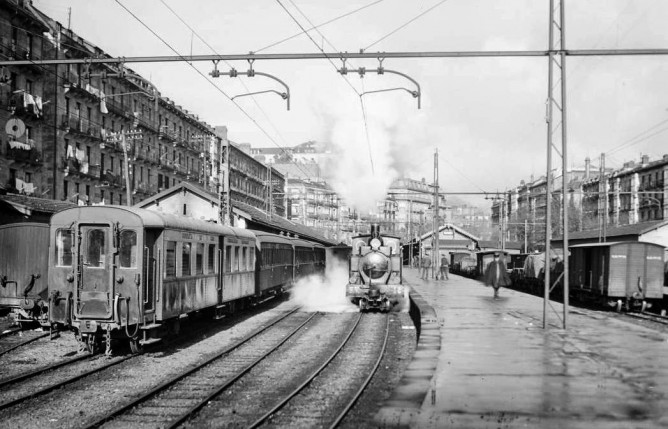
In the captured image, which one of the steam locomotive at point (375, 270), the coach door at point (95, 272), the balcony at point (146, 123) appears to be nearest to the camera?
the coach door at point (95, 272)

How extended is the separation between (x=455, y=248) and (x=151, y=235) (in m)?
80.0

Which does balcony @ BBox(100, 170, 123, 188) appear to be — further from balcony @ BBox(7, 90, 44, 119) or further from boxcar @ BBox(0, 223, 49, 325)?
boxcar @ BBox(0, 223, 49, 325)

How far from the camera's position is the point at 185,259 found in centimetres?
1603

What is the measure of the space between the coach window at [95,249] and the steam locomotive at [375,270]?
1258 cm

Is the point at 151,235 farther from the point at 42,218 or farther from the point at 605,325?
the point at 42,218

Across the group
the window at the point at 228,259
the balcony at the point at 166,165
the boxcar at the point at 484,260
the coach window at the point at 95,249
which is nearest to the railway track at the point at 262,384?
the window at the point at 228,259

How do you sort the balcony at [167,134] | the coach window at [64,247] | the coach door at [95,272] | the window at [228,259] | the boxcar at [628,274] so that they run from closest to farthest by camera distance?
the coach door at [95,272] → the coach window at [64,247] → the window at [228,259] → the boxcar at [628,274] → the balcony at [167,134]

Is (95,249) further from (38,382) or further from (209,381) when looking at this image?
(209,381)

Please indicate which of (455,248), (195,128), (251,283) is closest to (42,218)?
(251,283)

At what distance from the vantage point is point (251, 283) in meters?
23.9

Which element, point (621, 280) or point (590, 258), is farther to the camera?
point (590, 258)

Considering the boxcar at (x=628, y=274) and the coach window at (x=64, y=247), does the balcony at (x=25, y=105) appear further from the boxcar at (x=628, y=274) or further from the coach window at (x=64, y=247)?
the boxcar at (x=628, y=274)

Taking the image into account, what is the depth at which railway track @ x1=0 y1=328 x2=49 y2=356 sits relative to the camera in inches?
599

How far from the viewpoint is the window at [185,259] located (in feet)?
51.8
